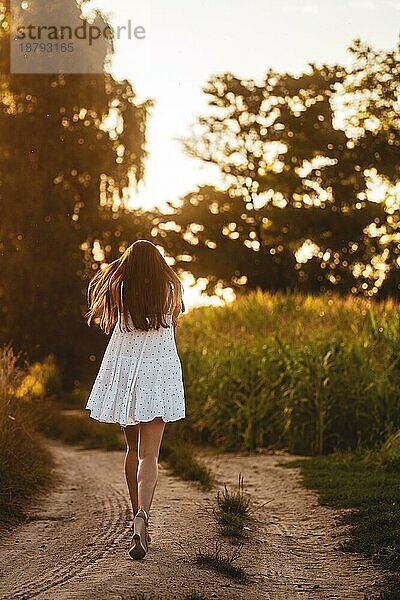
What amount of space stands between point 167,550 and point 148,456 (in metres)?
0.55

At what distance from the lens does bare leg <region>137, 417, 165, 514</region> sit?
19.7 feet

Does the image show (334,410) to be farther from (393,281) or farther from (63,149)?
(393,281)

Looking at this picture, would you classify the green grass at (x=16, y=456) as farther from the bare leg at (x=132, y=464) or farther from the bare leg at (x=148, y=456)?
the bare leg at (x=148, y=456)

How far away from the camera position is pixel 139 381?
6.07 m

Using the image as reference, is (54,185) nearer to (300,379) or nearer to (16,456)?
(300,379)

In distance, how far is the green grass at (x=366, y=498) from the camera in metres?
6.42

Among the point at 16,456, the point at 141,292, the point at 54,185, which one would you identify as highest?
the point at 54,185

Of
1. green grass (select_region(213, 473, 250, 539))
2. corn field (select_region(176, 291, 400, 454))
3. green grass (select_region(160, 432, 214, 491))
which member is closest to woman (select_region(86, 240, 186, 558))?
green grass (select_region(213, 473, 250, 539))

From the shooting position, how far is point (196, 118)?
34.2 m

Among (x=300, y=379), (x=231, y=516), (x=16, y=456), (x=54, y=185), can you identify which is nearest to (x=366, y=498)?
(x=231, y=516)

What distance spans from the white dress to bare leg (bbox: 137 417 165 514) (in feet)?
0.32

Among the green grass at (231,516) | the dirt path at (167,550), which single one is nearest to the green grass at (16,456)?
the dirt path at (167,550)

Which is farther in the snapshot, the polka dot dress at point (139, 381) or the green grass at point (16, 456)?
the green grass at point (16, 456)

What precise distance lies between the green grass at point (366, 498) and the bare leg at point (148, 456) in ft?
4.64
